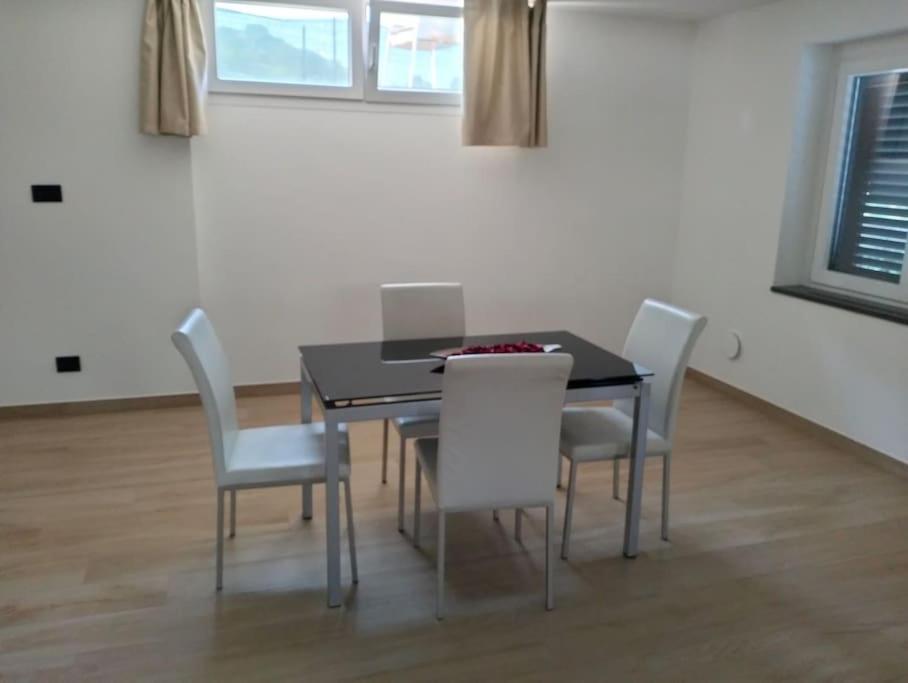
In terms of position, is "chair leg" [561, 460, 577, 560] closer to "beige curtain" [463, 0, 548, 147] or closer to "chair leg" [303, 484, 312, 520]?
"chair leg" [303, 484, 312, 520]

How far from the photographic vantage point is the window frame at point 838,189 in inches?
137

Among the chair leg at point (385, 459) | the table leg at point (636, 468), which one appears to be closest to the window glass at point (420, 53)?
the chair leg at point (385, 459)

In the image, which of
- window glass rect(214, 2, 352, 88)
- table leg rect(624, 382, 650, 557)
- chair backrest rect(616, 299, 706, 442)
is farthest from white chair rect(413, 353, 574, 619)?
window glass rect(214, 2, 352, 88)

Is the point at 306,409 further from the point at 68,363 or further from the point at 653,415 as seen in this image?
the point at 68,363

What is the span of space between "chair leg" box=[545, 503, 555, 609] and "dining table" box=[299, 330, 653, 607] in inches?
14.4

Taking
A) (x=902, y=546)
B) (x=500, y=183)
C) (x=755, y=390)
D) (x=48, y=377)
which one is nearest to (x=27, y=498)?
(x=48, y=377)

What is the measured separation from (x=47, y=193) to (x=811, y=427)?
423 cm

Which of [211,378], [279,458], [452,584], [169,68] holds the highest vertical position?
[169,68]

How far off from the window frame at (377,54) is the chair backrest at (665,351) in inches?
78.6

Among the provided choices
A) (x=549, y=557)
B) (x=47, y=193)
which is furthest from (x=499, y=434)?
(x=47, y=193)

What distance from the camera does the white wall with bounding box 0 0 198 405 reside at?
343 cm

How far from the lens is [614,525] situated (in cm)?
281

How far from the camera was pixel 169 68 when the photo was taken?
3.47 meters

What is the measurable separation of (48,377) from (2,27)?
1763 millimetres
